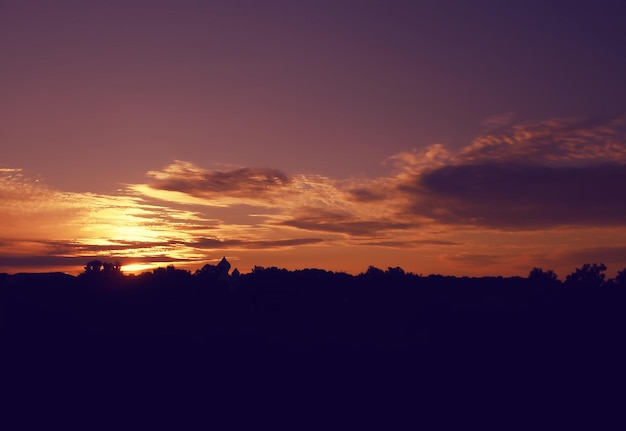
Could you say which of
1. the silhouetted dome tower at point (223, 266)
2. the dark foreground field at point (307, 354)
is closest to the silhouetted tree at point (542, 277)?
the dark foreground field at point (307, 354)

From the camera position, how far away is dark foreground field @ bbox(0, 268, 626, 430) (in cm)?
3412

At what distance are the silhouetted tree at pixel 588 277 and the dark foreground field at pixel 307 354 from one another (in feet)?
6.00

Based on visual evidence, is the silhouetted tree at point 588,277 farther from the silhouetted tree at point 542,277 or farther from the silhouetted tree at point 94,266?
the silhouetted tree at point 94,266

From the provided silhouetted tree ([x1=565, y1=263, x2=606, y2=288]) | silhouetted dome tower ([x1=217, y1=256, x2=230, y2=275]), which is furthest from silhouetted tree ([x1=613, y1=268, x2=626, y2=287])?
silhouetted dome tower ([x1=217, y1=256, x2=230, y2=275])

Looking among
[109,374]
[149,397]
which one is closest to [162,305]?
[109,374]

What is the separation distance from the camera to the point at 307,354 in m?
41.5

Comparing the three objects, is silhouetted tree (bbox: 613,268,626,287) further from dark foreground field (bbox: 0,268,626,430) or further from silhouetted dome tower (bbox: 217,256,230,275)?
silhouetted dome tower (bbox: 217,256,230,275)

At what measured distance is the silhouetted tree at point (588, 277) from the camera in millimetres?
54875

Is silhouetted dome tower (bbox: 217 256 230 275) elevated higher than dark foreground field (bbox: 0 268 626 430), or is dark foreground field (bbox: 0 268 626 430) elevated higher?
silhouetted dome tower (bbox: 217 256 230 275)

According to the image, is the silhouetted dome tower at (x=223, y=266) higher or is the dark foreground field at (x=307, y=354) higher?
the silhouetted dome tower at (x=223, y=266)

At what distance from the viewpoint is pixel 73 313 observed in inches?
1829

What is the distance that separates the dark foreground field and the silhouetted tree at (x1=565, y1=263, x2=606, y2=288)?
183cm

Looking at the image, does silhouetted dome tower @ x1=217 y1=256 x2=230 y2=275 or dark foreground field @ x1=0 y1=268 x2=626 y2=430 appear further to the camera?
silhouetted dome tower @ x1=217 y1=256 x2=230 y2=275

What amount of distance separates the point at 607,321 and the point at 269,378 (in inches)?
965
